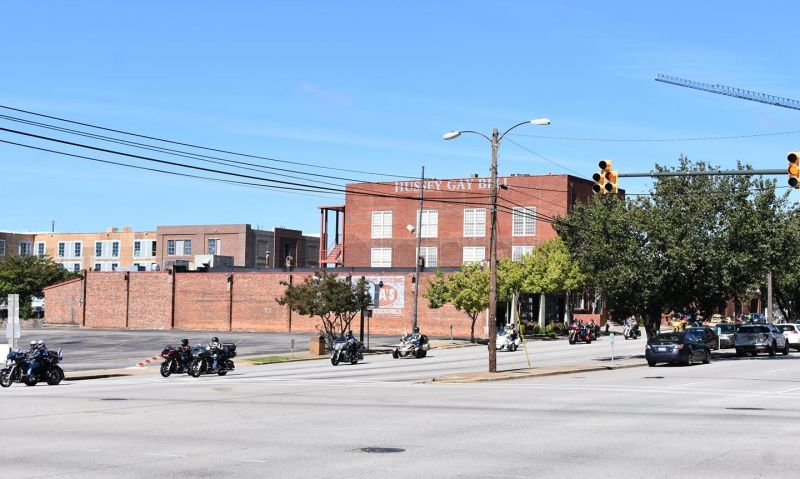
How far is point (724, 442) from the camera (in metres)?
16.5

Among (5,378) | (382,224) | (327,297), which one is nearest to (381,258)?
(382,224)

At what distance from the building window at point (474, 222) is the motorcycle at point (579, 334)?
99.9ft

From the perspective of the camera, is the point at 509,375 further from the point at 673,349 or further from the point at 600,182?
the point at 600,182

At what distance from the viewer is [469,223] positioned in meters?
102

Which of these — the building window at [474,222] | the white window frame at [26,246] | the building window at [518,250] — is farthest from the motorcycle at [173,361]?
the white window frame at [26,246]

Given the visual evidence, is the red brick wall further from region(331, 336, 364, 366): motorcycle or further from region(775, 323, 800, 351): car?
region(775, 323, 800, 351): car

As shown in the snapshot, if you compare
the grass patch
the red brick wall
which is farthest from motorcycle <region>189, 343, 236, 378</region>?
the red brick wall

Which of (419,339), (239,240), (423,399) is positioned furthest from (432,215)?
(423,399)

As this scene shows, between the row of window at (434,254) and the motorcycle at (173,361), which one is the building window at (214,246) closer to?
the row of window at (434,254)

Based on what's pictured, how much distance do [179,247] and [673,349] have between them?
4183 inches

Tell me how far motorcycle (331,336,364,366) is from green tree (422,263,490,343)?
Answer: 77.0 feet

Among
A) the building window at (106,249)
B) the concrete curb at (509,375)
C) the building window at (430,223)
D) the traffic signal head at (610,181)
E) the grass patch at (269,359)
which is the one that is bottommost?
the grass patch at (269,359)

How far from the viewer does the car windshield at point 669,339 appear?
4325cm

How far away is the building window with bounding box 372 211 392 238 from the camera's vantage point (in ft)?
351
